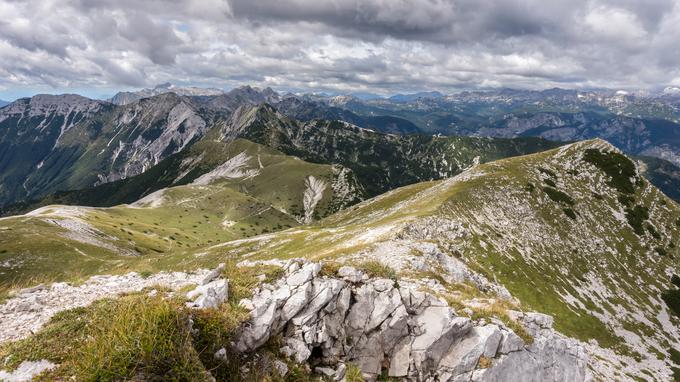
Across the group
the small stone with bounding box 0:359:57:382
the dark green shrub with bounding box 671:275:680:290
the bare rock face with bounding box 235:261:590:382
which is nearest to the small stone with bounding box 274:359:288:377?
the bare rock face with bounding box 235:261:590:382

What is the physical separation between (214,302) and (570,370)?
2068 cm

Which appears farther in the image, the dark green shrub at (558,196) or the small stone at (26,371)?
the dark green shrub at (558,196)

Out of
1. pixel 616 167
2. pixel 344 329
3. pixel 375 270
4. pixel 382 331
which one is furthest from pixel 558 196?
pixel 344 329

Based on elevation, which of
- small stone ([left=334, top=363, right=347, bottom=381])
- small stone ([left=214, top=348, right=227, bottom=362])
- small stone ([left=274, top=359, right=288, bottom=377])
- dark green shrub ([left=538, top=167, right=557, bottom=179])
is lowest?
dark green shrub ([left=538, top=167, right=557, bottom=179])

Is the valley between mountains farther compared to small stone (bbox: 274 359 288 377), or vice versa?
small stone (bbox: 274 359 288 377)

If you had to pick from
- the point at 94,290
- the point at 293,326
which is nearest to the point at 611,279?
the point at 293,326

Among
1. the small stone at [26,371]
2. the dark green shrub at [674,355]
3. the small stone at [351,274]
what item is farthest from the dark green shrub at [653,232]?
the small stone at [26,371]

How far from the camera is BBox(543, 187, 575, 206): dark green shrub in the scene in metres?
98.6

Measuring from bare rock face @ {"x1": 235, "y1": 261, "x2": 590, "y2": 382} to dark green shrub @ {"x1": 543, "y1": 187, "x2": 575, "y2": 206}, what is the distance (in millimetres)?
93687

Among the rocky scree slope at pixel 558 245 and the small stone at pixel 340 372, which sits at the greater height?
the small stone at pixel 340 372

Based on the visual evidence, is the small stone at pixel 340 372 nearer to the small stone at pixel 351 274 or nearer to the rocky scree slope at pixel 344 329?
the rocky scree slope at pixel 344 329

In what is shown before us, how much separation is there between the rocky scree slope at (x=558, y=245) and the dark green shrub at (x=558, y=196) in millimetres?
448

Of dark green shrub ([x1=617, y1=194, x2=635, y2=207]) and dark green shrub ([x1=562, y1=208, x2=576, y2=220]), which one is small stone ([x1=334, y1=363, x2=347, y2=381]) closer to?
dark green shrub ([x1=562, y1=208, x2=576, y2=220])

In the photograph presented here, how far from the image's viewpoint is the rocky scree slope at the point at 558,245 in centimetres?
5116
